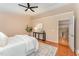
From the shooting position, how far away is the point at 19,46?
1.15 metres

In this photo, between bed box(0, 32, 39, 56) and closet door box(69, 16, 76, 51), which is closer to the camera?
bed box(0, 32, 39, 56)

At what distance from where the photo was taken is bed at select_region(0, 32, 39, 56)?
1054 mm

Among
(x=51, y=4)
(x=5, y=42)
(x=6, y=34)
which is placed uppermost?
(x=51, y=4)

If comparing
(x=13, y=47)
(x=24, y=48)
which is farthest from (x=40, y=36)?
(x=13, y=47)

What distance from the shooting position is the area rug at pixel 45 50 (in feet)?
3.83

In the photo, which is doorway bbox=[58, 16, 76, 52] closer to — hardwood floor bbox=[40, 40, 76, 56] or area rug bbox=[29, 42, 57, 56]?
hardwood floor bbox=[40, 40, 76, 56]

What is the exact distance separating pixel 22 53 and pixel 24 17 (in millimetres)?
492

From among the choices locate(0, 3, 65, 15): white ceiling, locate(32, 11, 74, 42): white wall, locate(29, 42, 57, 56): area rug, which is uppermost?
locate(0, 3, 65, 15): white ceiling

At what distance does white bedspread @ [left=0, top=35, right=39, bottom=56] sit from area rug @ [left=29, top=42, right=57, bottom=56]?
0.07 m

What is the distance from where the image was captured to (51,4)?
110 centimetres

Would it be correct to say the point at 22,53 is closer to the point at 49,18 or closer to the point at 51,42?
the point at 51,42

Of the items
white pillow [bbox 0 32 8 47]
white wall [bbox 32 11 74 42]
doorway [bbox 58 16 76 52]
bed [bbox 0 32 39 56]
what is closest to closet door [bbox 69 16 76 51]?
doorway [bbox 58 16 76 52]

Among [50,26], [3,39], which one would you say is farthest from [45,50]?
[3,39]

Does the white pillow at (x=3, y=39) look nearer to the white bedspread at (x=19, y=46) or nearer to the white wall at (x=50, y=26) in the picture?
the white bedspread at (x=19, y=46)
